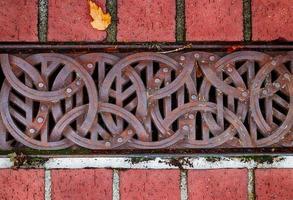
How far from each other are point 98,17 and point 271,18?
49cm

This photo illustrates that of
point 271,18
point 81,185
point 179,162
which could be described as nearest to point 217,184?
point 179,162

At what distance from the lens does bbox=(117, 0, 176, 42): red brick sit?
169 cm

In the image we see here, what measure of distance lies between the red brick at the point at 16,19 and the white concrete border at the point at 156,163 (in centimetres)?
36

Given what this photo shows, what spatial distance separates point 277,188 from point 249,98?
27cm

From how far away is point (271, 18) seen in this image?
66.9 inches

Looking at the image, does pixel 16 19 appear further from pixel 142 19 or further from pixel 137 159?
pixel 137 159

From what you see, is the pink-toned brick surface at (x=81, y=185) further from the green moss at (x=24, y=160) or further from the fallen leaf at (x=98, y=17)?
the fallen leaf at (x=98, y=17)

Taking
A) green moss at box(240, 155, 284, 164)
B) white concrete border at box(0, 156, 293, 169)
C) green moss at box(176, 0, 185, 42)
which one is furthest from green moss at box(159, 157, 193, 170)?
green moss at box(176, 0, 185, 42)

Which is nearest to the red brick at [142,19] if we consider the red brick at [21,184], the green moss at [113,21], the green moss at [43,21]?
the green moss at [113,21]

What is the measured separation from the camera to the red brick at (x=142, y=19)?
5.53ft

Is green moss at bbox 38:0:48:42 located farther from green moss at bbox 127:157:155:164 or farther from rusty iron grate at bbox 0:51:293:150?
green moss at bbox 127:157:155:164

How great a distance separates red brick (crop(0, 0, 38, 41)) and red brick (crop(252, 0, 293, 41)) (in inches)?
24.8

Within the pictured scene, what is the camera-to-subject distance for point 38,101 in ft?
5.56

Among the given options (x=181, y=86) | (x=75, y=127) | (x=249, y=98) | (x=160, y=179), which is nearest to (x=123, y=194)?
(x=160, y=179)
